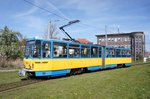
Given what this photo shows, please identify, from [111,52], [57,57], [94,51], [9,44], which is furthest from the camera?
[9,44]

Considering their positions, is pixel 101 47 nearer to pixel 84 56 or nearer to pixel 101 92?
pixel 84 56

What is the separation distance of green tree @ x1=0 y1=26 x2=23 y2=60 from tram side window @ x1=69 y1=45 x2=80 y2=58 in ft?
46.0

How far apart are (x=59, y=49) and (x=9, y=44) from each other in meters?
16.8

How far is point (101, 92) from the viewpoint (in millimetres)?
10188

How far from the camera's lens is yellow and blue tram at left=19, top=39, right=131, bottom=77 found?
15.4 metres

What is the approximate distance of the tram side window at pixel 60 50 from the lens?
1612cm

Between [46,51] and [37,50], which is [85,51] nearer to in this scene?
[46,51]

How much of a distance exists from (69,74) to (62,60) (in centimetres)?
231

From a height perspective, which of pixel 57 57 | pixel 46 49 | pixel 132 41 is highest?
pixel 132 41

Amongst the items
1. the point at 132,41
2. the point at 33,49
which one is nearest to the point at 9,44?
the point at 33,49

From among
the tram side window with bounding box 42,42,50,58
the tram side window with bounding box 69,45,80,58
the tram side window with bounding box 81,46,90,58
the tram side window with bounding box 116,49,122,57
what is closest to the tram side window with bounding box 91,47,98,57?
the tram side window with bounding box 81,46,90,58

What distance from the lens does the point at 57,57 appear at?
53.5ft

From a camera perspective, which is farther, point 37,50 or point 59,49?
point 59,49

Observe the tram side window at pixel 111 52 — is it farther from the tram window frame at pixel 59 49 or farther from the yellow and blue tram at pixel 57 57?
the tram window frame at pixel 59 49
